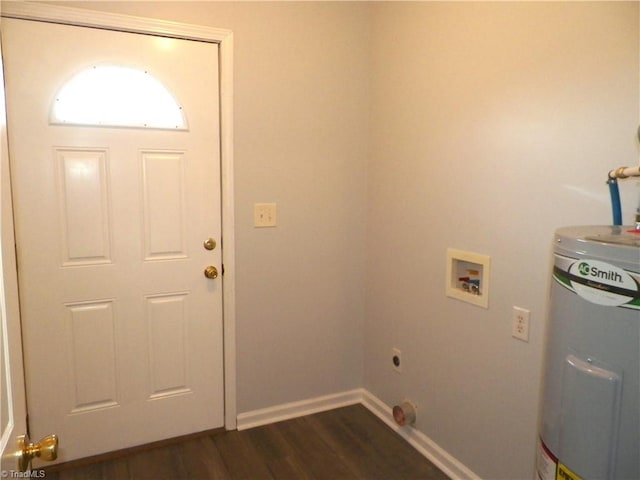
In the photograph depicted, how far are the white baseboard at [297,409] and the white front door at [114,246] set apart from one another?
229mm

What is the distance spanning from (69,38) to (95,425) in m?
1.75

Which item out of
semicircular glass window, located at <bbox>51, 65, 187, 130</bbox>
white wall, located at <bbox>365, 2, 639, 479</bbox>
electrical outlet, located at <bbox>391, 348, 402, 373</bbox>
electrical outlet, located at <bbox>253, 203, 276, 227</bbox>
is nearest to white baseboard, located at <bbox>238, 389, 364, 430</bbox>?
white wall, located at <bbox>365, 2, 639, 479</bbox>

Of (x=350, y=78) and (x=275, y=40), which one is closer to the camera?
(x=275, y=40)

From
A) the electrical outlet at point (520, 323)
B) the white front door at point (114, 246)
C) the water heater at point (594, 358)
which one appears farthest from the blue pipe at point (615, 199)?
the white front door at point (114, 246)

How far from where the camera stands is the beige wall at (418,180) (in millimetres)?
1446

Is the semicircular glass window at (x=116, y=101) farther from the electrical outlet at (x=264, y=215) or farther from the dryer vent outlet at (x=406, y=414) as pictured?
the dryer vent outlet at (x=406, y=414)

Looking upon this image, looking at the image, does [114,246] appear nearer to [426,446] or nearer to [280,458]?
[280,458]

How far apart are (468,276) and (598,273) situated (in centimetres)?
107

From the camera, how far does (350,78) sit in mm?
2398

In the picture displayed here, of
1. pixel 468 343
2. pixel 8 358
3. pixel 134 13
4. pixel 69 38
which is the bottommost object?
pixel 468 343

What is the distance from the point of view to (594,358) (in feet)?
2.78

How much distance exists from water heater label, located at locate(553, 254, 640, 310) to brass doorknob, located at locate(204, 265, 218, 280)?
1.65 m

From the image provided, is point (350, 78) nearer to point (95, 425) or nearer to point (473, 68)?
point (473, 68)

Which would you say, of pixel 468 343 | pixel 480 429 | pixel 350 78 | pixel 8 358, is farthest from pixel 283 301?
pixel 8 358
